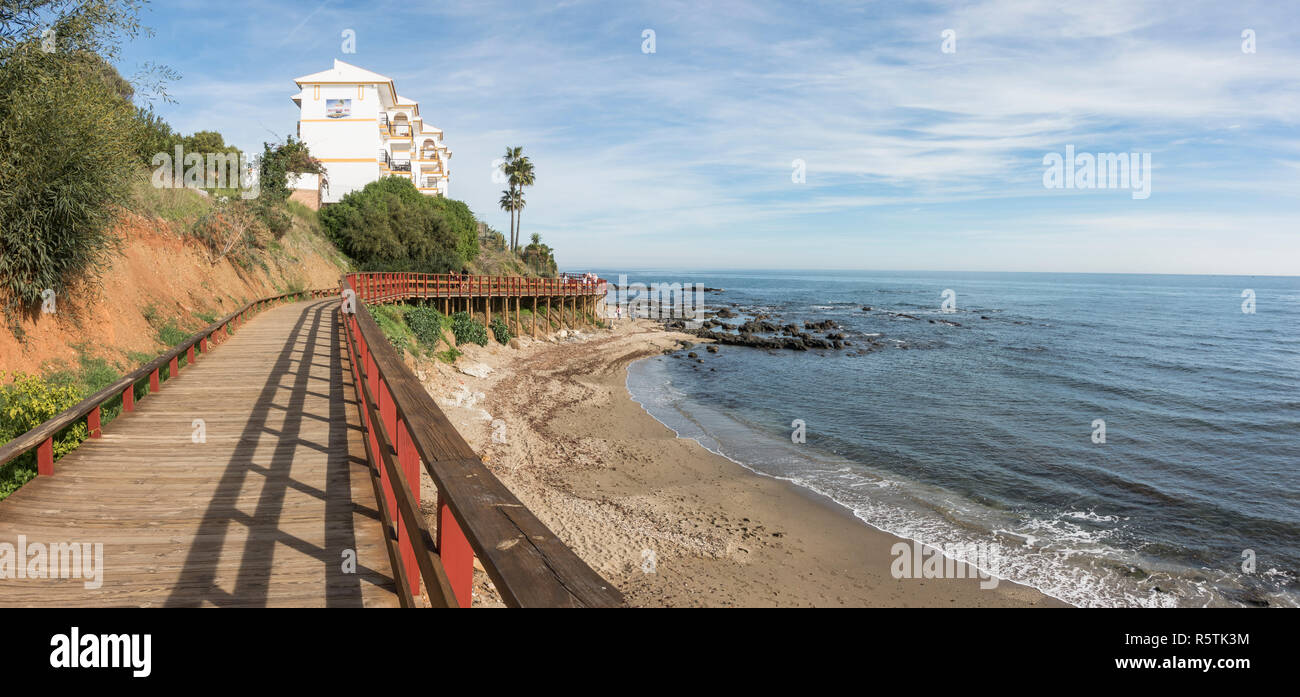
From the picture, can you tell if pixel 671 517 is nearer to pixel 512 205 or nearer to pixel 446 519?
pixel 446 519

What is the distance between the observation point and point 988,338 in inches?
2072

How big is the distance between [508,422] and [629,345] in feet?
71.7

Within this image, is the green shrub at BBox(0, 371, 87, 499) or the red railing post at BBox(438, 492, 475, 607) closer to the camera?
the red railing post at BBox(438, 492, 475, 607)

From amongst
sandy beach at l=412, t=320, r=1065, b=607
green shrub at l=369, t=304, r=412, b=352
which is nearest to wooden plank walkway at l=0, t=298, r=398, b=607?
sandy beach at l=412, t=320, r=1065, b=607

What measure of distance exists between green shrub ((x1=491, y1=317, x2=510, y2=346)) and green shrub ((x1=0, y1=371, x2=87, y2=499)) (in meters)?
25.9

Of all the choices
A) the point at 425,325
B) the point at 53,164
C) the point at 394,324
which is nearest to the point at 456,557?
the point at 53,164

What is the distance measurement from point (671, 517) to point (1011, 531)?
23.3ft

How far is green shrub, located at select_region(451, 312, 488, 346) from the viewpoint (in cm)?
3203

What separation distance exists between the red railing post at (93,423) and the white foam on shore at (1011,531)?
13.0m

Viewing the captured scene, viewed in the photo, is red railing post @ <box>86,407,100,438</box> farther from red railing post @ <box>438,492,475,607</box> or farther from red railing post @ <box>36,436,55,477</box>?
red railing post @ <box>438,492,475,607</box>

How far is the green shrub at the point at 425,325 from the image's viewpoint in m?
26.7

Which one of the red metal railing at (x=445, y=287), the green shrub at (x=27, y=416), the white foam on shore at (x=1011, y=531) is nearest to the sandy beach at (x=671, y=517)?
the white foam on shore at (x=1011, y=531)
